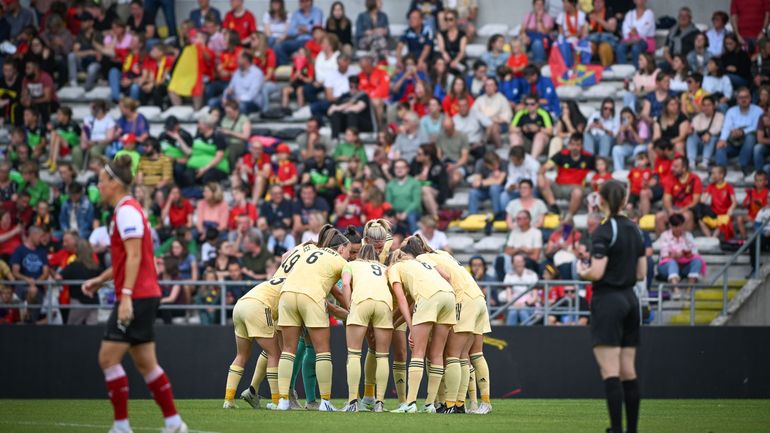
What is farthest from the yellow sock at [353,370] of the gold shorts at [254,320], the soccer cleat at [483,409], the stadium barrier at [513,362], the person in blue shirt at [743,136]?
the person in blue shirt at [743,136]

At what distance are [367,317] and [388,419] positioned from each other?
1.59 m

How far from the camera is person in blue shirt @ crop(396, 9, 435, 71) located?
25766mm

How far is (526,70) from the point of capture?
958 inches

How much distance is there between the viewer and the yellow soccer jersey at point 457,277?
49.2 feet

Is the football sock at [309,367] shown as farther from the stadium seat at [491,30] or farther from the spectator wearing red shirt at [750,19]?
the stadium seat at [491,30]

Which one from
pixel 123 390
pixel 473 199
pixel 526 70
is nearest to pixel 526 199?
pixel 473 199

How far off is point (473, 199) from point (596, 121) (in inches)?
108

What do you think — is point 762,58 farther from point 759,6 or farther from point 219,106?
point 219,106

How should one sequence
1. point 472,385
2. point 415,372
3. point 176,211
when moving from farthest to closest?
point 176,211
point 472,385
point 415,372

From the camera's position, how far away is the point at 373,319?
14.6 metres

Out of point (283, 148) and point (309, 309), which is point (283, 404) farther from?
point (283, 148)

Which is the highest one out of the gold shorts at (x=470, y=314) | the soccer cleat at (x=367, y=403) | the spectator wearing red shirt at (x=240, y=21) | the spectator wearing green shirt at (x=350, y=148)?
the spectator wearing red shirt at (x=240, y=21)

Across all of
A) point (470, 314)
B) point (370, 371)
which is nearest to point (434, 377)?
point (470, 314)

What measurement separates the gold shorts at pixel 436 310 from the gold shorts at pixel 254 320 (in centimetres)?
164
